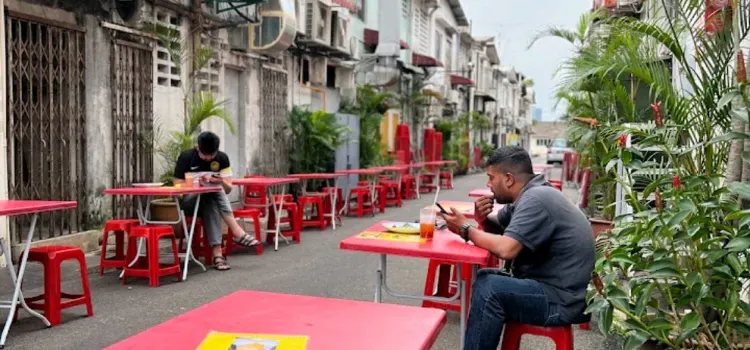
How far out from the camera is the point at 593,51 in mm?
5977

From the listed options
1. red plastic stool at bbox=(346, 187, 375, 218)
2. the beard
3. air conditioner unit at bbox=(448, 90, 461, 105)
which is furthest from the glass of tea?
air conditioner unit at bbox=(448, 90, 461, 105)

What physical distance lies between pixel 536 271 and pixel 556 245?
0.55 feet

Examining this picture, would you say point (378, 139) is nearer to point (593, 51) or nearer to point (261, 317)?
point (593, 51)

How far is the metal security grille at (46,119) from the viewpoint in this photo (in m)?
7.10

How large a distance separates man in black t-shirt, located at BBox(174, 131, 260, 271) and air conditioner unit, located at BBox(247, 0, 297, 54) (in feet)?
18.4

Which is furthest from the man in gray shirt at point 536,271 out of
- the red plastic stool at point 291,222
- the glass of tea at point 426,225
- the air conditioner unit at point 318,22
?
the air conditioner unit at point 318,22

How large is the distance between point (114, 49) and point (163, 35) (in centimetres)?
84

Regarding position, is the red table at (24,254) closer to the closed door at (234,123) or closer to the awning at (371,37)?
the closed door at (234,123)

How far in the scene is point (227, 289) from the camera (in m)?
6.34

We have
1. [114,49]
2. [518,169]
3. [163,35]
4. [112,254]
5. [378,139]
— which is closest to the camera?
[518,169]

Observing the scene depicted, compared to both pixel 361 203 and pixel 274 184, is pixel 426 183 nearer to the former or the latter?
pixel 361 203

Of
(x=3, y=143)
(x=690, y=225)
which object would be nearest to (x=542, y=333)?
(x=690, y=225)

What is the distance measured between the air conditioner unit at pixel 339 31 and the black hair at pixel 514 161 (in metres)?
12.1

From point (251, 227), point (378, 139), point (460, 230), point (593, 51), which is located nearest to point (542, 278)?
point (460, 230)
